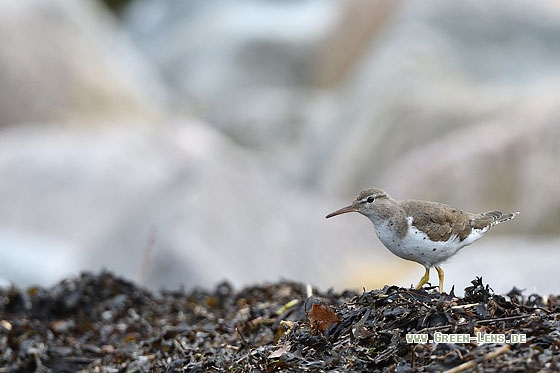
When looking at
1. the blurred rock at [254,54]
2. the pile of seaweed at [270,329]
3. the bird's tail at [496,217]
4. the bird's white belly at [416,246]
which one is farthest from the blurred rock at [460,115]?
the bird's white belly at [416,246]

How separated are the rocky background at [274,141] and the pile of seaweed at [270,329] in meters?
0.75

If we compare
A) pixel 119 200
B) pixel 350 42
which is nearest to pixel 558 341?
pixel 119 200

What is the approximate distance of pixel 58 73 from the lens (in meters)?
18.5

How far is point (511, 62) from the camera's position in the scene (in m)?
16.6

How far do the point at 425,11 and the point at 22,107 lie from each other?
8710 mm

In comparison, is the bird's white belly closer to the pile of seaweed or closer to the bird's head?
the bird's head

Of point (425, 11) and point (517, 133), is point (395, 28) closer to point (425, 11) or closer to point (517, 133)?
point (425, 11)

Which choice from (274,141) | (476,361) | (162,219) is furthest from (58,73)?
(476,361)

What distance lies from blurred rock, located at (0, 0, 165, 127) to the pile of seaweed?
11.5 m

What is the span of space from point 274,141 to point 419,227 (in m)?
18.4

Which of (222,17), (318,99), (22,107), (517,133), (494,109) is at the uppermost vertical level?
(222,17)

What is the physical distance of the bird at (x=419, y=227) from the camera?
4.64m

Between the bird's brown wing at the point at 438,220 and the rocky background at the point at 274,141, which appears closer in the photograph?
the bird's brown wing at the point at 438,220

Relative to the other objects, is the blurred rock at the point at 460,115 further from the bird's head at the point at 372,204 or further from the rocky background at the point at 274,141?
the bird's head at the point at 372,204
